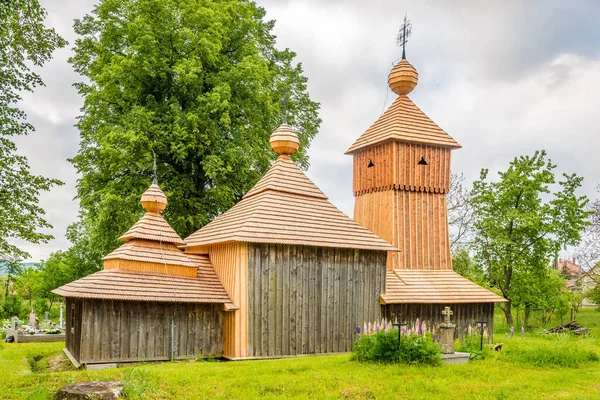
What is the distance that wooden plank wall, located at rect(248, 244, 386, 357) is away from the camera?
14.7 metres

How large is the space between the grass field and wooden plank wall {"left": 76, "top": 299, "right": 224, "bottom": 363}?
74.8 inches

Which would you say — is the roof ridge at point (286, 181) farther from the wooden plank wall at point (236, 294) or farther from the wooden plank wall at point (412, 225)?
the wooden plank wall at point (412, 225)

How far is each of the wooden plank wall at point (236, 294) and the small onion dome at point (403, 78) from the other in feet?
35.1

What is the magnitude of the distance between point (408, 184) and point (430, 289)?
4120mm

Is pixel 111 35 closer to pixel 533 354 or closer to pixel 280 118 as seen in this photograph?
pixel 280 118

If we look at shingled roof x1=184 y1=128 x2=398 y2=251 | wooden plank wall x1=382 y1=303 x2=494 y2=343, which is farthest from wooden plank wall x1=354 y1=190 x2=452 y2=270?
shingled roof x1=184 y1=128 x2=398 y2=251

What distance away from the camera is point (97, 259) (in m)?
32.0

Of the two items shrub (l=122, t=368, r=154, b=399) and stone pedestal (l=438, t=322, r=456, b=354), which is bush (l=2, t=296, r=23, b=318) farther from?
stone pedestal (l=438, t=322, r=456, b=354)

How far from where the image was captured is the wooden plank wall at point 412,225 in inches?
764

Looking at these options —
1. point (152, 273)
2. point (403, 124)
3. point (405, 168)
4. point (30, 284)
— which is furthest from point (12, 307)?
point (403, 124)

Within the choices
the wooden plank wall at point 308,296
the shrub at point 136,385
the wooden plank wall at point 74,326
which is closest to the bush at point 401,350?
the wooden plank wall at point 308,296

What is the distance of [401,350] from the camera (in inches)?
473

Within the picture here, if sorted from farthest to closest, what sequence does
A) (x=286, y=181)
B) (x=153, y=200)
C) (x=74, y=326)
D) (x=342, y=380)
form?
1. (x=286, y=181)
2. (x=153, y=200)
3. (x=74, y=326)
4. (x=342, y=380)

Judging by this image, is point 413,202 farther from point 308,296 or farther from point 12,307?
point 12,307
